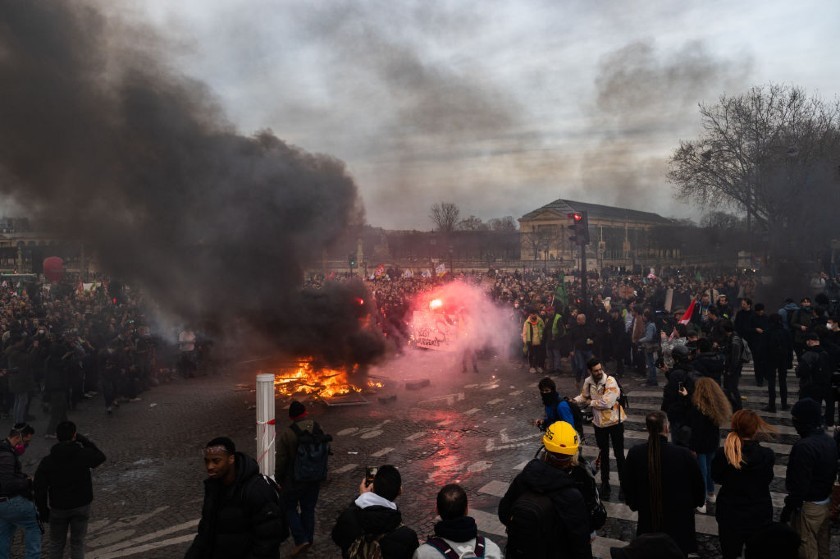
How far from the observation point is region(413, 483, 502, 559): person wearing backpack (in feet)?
9.19

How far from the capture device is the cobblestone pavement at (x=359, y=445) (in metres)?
6.36

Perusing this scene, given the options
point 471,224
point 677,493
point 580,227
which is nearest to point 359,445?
point 677,493

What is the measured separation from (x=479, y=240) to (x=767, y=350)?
7235 cm

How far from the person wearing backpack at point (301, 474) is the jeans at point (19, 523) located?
7.11 feet

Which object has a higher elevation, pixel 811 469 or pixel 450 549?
pixel 450 549

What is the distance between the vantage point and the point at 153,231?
1420 centimetres

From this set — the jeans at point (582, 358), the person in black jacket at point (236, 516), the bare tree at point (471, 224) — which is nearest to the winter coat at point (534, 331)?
the jeans at point (582, 358)

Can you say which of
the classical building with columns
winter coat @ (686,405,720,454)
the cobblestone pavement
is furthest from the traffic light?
the classical building with columns

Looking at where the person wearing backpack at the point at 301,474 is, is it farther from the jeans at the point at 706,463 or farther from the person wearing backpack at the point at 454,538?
the jeans at the point at 706,463

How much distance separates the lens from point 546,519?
9.97 feet

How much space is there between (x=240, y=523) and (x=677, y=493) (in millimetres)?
3078

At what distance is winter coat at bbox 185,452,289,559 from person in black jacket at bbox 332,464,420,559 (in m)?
0.37

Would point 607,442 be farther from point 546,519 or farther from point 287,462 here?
point 546,519

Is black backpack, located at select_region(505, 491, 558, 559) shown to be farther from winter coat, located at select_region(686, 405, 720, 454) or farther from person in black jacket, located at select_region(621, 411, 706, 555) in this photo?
winter coat, located at select_region(686, 405, 720, 454)
